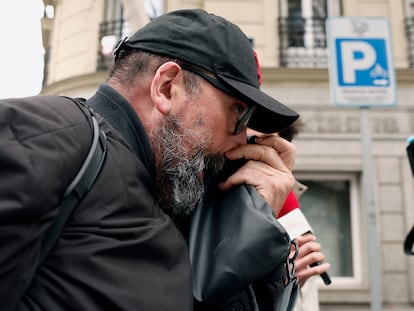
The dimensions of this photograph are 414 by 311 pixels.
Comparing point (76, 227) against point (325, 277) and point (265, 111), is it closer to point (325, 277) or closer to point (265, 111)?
point (265, 111)

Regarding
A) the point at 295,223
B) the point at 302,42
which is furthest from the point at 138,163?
the point at 302,42

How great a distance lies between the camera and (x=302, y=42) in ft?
26.3

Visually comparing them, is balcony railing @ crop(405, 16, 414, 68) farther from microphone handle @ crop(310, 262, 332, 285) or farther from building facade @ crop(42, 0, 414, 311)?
microphone handle @ crop(310, 262, 332, 285)

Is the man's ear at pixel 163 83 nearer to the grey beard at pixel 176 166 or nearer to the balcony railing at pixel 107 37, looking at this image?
the grey beard at pixel 176 166

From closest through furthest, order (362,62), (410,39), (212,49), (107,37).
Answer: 1. (212,49)
2. (362,62)
3. (410,39)
4. (107,37)

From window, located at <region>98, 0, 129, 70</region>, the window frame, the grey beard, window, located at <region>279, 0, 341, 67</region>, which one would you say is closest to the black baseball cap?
the grey beard

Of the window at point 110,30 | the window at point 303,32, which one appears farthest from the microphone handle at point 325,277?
the window at point 110,30

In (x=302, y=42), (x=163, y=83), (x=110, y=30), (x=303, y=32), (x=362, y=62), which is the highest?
(x=163, y=83)

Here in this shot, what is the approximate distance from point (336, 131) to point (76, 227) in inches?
268

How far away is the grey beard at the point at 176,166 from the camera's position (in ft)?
4.12

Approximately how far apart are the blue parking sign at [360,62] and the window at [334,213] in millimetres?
4027

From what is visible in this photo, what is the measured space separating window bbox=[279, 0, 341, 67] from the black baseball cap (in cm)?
661

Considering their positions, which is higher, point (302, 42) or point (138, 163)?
point (138, 163)

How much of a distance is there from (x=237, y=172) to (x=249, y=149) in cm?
9
